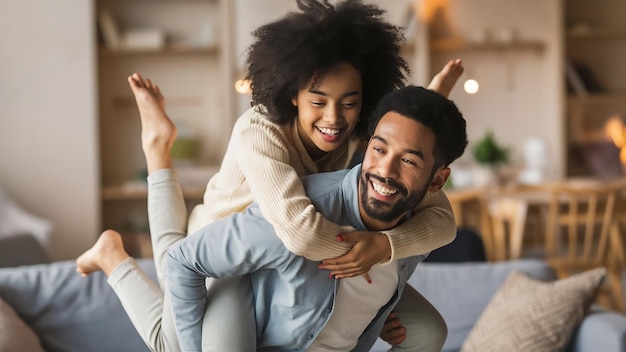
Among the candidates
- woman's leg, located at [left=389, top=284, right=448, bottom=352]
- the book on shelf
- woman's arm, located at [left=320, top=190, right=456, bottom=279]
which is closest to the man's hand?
woman's leg, located at [left=389, top=284, right=448, bottom=352]

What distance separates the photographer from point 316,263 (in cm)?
137

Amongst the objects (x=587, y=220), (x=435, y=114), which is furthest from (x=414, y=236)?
(x=587, y=220)

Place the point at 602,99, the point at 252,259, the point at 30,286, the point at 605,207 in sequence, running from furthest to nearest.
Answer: the point at 602,99
the point at 605,207
the point at 30,286
the point at 252,259

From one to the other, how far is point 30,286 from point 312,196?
63.7 inches

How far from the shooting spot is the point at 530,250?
17.9 feet

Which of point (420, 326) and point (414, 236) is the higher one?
point (414, 236)

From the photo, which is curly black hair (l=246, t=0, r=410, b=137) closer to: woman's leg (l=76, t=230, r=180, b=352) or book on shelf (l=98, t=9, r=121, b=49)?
woman's leg (l=76, t=230, r=180, b=352)

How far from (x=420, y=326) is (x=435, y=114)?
0.51 m

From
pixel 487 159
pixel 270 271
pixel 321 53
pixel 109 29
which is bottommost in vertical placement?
pixel 487 159

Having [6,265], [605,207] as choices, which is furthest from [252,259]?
[605,207]

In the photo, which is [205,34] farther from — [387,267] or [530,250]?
[387,267]

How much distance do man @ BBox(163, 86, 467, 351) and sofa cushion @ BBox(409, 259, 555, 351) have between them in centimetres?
135

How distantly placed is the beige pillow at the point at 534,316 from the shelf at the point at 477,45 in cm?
345

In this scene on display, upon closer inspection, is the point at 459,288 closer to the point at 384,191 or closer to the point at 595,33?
the point at 384,191
